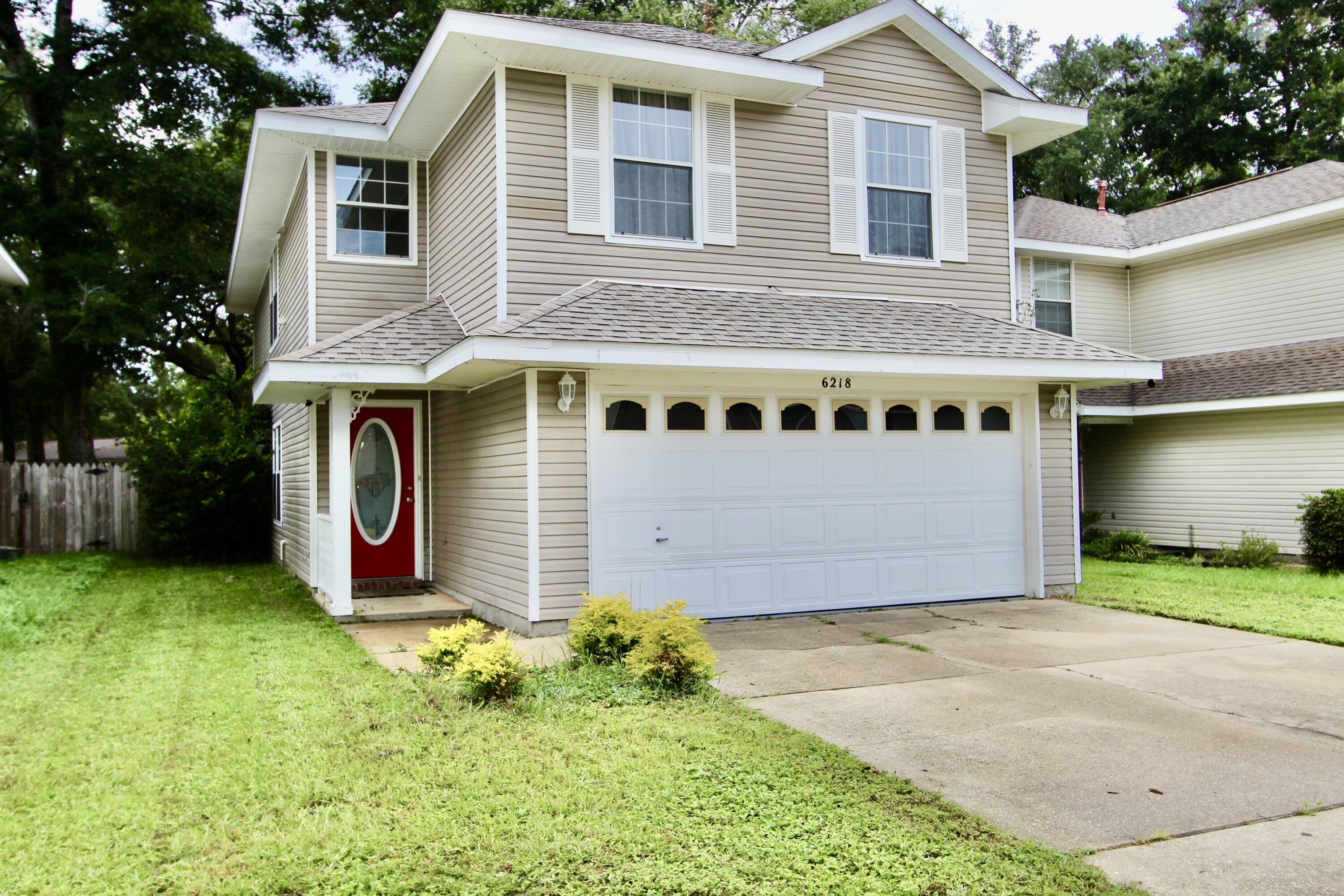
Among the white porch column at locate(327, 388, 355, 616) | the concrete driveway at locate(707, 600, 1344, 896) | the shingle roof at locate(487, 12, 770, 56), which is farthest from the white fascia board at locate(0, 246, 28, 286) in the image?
the concrete driveway at locate(707, 600, 1344, 896)

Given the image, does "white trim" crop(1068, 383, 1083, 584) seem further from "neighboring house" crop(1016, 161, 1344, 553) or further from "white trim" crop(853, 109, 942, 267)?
"neighboring house" crop(1016, 161, 1344, 553)

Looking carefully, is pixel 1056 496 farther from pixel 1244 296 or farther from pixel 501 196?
pixel 1244 296

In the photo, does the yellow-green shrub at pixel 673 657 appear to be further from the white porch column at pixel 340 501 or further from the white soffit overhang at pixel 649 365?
the white porch column at pixel 340 501

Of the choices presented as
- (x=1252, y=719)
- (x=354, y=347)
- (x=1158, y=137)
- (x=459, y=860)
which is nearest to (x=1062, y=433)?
(x=1252, y=719)

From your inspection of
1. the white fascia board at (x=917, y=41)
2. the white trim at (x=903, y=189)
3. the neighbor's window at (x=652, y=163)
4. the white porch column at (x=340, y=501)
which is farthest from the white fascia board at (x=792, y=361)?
the white fascia board at (x=917, y=41)

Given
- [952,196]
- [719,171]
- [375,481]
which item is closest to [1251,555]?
[952,196]

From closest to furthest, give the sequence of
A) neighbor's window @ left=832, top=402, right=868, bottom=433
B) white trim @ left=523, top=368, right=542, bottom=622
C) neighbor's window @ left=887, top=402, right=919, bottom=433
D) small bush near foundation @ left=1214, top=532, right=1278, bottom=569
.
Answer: white trim @ left=523, top=368, right=542, bottom=622 → neighbor's window @ left=832, top=402, right=868, bottom=433 → neighbor's window @ left=887, top=402, right=919, bottom=433 → small bush near foundation @ left=1214, top=532, right=1278, bottom=569

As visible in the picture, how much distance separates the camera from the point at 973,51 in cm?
1134

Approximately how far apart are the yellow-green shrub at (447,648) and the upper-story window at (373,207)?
653 centimetres

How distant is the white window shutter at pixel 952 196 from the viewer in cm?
1148

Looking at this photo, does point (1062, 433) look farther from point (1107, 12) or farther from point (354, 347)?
point (1107, 12)

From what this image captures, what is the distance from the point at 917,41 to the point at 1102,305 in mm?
Result: 8207

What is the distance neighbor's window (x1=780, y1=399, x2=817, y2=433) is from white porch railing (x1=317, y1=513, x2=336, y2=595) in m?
4.86

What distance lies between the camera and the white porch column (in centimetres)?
996
